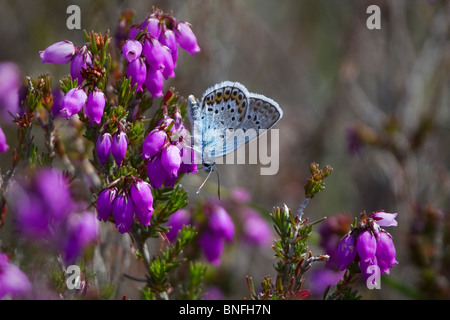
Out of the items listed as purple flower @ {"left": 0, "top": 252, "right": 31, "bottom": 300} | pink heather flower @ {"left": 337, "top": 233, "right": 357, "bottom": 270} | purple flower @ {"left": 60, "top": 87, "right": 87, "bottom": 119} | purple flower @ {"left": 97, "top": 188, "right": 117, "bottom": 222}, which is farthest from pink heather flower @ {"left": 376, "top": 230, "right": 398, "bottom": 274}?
purple flower @ {"left": 0, "top": 252, "right": 31, "bottom": 300}

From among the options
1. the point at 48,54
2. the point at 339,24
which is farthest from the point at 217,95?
the point at 339,24

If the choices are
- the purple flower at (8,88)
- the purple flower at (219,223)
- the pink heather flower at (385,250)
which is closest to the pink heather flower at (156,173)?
the pink heather flower at (385,250)

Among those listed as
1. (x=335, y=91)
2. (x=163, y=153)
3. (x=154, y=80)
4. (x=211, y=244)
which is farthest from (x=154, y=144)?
(x=335, y=91)

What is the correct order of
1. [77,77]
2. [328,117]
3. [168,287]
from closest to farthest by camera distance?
[77,77] → [168,287] → [328,117]

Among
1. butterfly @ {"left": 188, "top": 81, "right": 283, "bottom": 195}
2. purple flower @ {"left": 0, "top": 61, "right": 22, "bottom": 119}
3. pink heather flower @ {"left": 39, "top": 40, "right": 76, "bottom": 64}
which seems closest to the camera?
pink heather flower @ {"left": 39, "top": 40, "right": 76, "bottom": 64}

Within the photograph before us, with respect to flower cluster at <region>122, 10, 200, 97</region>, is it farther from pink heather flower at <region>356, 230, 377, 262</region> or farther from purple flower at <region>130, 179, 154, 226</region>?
pink heather flower at <region>356, 230, 377, 262</region>

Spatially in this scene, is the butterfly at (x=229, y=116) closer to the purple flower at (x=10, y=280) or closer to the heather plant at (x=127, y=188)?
the heather plant at (x=127, y=188)

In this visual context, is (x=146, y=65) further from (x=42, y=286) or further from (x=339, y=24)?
(x=339, y=24)
